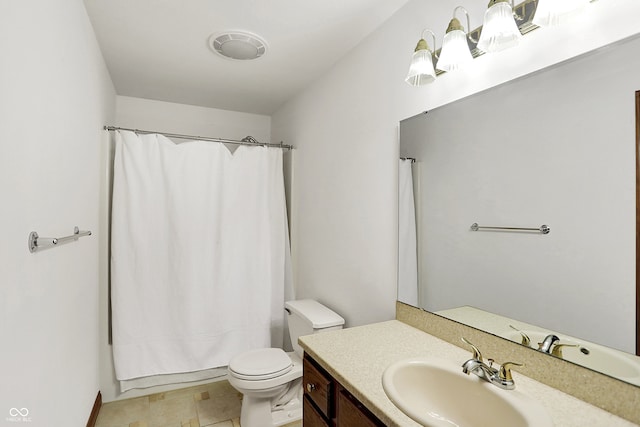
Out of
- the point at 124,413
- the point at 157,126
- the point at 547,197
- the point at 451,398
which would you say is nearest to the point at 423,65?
the point at 547,197

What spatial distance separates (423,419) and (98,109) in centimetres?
243

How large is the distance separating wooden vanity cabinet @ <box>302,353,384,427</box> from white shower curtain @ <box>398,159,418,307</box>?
0.58m

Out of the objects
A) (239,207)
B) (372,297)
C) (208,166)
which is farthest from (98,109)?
(372,297)

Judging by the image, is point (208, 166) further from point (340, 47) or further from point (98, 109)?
point (340, 47)

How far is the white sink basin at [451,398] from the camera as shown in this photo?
0.86m

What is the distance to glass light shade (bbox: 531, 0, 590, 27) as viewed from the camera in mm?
934

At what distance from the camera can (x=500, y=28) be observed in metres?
1.07

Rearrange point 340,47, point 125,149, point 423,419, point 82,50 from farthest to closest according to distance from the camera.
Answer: point 125,149
point 340,47
point 82,50
point 423,419

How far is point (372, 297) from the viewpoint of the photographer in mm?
1873

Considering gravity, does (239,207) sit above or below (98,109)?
below

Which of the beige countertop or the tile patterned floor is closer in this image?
the beige countertop

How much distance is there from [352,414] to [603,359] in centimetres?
73

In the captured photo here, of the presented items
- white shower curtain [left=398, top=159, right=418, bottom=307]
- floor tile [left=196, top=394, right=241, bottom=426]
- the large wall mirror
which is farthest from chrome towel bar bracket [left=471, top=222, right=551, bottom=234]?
floor tile [left=196, top=394, right=241, bottom=426]

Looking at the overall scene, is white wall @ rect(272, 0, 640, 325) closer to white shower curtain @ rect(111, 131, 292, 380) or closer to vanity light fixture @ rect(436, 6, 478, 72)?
vanity light fixture @ rect(436, 6, 478, 72)
